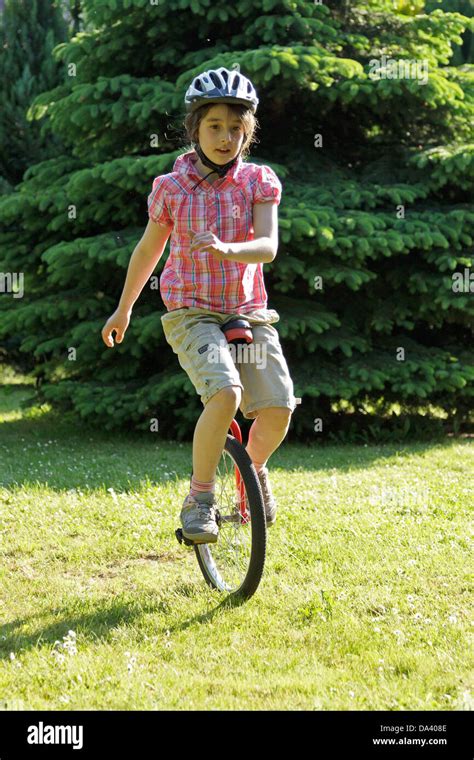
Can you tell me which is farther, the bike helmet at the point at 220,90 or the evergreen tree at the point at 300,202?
the evergreen tree at the point at 300,202

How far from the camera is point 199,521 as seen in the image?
13.4 feet

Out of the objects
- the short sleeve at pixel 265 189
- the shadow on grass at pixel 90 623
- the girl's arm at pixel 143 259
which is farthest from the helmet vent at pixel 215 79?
the shadow on grass at pixel 90 623

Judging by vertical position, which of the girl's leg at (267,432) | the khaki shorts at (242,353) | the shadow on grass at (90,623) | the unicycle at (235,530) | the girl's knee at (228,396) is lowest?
the shadow on grass at (90,623)

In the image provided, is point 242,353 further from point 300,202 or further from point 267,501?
point 300,202

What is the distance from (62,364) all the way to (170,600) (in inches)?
213

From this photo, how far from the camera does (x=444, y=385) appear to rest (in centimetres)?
842

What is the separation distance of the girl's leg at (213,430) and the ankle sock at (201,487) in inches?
0.4

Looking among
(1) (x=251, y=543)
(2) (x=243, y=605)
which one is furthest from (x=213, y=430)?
(2) (x=243, y=605)

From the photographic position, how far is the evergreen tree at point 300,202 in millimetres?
8219

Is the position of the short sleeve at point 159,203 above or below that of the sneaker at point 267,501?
above

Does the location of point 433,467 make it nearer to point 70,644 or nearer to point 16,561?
point 16,561

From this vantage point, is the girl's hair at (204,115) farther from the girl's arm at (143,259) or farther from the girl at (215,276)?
the girl's arm at (143,259)

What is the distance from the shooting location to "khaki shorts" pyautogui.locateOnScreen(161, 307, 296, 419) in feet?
13.5
